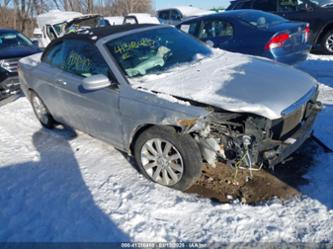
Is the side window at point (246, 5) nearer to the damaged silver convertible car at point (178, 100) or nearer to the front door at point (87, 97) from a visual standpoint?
the damaged silver convertible car at point (178, 100)

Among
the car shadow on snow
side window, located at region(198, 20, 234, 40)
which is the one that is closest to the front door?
the car shadow on snow

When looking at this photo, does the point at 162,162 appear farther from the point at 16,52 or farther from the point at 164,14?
the point at 164,14

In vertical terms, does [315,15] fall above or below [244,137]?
below

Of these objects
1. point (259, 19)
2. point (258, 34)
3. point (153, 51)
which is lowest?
point (258, 34)

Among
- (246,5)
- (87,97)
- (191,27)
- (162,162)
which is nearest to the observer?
(162,162)

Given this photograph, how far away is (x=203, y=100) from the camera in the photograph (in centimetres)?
316

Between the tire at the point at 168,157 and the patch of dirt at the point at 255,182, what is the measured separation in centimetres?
26

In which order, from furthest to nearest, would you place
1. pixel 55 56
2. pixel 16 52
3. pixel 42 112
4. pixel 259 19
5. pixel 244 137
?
1. pixel 16 52
2. pixel 259 19
3. pixel 42 112
4. pixel 55 56
5. pixel 244 137

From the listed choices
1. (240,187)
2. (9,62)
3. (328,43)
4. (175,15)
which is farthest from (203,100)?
(175,15)

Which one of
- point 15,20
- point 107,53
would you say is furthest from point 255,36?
point 15,20

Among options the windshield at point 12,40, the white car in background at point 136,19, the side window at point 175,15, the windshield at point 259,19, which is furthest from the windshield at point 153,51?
the side window at point 175,15

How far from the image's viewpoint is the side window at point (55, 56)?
4.77 meters

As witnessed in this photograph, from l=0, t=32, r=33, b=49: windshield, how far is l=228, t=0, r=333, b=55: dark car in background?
7.27 metres

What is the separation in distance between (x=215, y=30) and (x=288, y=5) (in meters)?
3.73
